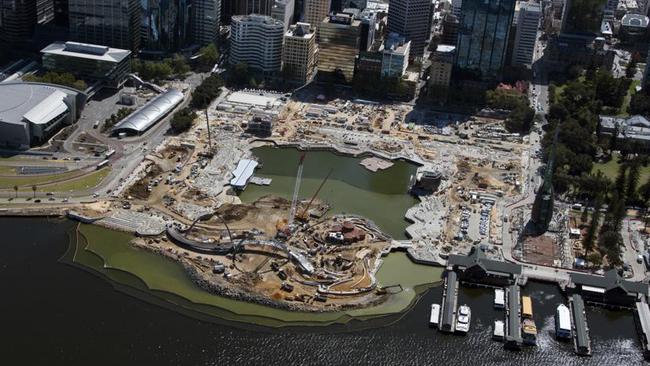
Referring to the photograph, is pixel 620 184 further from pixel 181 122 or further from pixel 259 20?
pixel 259 20

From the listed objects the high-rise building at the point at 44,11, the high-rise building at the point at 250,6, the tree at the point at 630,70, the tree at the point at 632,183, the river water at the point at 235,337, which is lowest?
the river water at the point at 235,337

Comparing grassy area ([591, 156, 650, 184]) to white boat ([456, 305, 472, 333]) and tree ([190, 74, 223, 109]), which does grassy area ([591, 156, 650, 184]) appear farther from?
tree ([190, 74, 223, 109])

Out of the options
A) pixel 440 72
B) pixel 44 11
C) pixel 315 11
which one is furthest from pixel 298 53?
pixel 44 11

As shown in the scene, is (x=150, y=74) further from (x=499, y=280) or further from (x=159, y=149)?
(x=499, y=280)

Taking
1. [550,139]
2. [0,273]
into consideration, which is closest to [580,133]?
[550,139]

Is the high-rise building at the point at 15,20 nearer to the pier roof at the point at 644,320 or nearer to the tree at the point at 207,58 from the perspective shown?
the tree at the point at 207,58

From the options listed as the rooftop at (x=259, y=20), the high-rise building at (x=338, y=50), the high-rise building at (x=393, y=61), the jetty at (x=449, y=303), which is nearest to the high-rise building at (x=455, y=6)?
the high-rise building at (x=393, y=61)

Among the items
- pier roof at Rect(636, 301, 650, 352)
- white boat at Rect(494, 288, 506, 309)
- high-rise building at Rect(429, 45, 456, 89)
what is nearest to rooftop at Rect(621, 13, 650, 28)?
high-rise building at Rect(429, 45, 456, 89)
